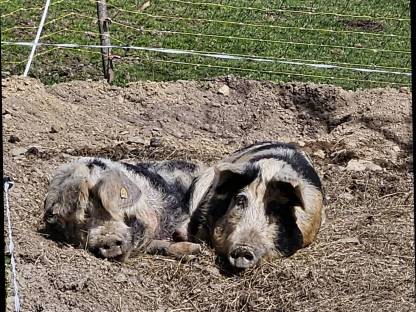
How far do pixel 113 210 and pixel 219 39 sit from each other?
5.53 m

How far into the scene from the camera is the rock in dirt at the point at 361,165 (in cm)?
741

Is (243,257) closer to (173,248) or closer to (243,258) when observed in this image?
(243,258)

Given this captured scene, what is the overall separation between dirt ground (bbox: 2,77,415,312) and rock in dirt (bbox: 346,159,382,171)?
20 millimetres

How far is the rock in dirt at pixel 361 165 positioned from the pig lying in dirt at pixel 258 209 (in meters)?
1.08

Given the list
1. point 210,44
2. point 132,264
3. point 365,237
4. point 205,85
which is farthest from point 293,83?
point 132,264

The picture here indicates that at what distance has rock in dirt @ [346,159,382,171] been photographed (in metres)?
7.41

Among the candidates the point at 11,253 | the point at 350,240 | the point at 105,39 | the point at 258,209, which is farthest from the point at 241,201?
the point at 105,39

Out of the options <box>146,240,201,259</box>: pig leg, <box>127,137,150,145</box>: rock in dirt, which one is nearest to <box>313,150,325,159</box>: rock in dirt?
<box>127,137,150,145</box>: rock in dirt

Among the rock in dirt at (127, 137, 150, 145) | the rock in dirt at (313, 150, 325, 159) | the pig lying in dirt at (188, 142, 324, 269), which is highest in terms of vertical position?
the pig lying in dirt at (188, 142, 324, 269)

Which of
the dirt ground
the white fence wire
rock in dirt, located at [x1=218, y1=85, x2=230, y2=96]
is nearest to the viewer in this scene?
the white fence wire

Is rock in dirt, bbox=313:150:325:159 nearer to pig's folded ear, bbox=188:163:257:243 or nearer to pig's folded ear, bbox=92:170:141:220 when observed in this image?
pig's folded ear, bbox=188:163:257:243

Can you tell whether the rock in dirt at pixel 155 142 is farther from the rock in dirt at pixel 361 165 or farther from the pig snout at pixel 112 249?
the pig snout at pixel 112 249

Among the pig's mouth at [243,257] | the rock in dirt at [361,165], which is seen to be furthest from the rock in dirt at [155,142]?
the pig's mouth at [243,257]

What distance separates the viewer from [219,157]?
7621 millimetres
